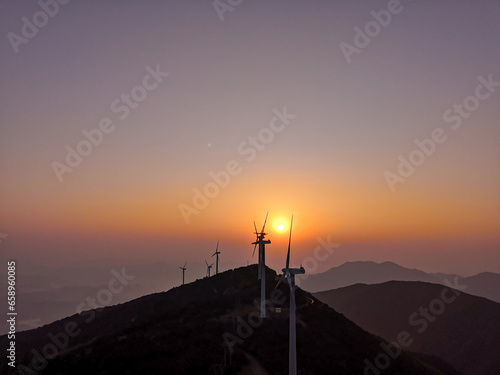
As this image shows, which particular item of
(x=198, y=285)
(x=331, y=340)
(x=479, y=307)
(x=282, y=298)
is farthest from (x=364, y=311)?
(x=331, y=340)

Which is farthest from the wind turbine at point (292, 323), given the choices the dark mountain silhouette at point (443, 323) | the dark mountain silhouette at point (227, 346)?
the dark mountain silhouette at point (443, 323)

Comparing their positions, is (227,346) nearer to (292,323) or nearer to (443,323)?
(292,323)

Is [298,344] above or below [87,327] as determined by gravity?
below

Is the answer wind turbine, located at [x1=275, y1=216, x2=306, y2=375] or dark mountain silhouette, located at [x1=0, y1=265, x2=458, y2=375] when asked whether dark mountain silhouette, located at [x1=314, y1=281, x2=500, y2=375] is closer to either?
dark mountain silhouette, located at [x1=0, y1=265, x2=458, y2=375]

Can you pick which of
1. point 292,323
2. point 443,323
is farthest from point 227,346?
point 443,323

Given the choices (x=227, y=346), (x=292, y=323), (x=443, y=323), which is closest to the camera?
(x=292, y=323)

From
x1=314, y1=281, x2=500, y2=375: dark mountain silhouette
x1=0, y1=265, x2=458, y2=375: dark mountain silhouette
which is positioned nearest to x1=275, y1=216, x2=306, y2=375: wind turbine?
x1=0, y1=265, x2=458, y2=375: dark mountain silhouette

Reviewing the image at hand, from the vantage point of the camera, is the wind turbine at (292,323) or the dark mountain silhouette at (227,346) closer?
the wind turbine at (292,323)

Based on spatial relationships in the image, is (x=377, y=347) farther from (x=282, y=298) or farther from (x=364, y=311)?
(x=364, y=311)

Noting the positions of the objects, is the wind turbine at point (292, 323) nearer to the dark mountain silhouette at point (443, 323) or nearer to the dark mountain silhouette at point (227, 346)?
the dark mountain silhouette at point (227, 346)
